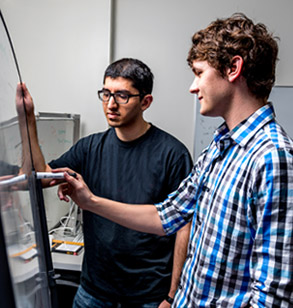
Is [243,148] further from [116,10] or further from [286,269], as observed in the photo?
[116,10]

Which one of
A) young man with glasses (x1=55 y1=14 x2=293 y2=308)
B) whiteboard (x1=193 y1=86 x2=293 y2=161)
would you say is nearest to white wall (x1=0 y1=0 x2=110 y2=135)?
whiteboard (x1=193 y1=86 x2=293 y2=161)

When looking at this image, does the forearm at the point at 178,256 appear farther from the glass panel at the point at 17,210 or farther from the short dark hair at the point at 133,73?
the glass panel at the point at 17,210

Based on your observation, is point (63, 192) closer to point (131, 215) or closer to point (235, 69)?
point (131, 215)

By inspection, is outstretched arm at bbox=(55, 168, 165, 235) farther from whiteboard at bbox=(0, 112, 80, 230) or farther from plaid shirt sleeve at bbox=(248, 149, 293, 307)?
whiteboard at bbox=(0, 112, 80, 230)

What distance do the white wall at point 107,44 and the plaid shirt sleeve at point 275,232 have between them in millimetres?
1725

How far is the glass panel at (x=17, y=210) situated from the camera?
0.26 meters

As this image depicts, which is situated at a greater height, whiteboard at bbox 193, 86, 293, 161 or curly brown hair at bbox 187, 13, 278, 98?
curly brown hair at bbox 187, 13, 278, 98

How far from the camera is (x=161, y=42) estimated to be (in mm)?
2301

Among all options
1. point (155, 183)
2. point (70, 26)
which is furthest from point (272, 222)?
point (70, 26)

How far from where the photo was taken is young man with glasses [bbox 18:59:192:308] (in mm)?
1230

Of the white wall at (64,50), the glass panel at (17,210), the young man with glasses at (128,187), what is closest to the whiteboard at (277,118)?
the white wall at (64,50)

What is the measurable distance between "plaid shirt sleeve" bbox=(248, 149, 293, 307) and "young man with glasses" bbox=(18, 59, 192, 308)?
2.01ft

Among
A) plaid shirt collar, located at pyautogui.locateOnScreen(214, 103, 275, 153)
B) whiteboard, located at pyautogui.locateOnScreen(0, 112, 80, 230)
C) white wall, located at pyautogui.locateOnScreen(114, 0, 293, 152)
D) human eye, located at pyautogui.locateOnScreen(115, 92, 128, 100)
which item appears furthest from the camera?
white wall, located at pyautogui.locateOnScreen(114, 0, 293, 152)

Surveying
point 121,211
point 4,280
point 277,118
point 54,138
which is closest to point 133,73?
point 121,211
